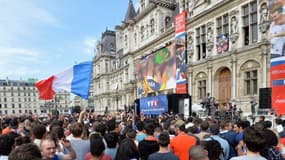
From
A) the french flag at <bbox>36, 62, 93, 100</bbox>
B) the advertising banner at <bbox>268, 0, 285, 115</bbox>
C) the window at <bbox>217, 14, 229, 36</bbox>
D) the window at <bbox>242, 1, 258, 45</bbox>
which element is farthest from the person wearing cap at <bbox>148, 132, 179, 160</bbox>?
the window at <bbox>217, 14, 229, 36</bbox>

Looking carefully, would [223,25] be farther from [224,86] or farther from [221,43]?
[224,86]

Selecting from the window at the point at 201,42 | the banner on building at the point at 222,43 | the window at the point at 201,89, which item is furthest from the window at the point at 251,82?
the window at the point at 201,42

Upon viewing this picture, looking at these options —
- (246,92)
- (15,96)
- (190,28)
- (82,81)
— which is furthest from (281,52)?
(15,96)

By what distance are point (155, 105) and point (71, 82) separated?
1233 centimetres

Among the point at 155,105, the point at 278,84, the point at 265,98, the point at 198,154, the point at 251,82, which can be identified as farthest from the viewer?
the point at 155,105

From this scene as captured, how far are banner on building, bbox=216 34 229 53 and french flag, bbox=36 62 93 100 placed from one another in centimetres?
1426

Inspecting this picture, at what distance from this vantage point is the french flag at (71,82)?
8938mm

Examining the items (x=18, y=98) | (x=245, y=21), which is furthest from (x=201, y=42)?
(x=18, y=98)

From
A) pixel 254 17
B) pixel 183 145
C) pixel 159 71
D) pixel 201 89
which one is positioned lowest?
pixel 183 145

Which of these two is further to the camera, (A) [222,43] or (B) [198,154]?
(A) [222,43]

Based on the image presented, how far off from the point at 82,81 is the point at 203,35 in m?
16.6

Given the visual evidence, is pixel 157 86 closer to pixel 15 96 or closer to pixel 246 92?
pixel 246 92

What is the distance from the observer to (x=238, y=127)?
548cm

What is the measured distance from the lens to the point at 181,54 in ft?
78.6
